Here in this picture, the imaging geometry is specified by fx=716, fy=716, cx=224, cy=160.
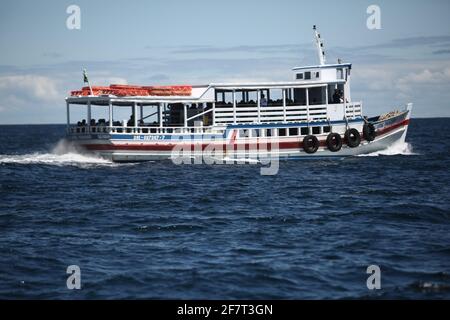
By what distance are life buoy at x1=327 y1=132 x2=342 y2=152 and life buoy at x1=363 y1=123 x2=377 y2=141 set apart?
2.37 m

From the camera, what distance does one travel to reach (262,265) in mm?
21484

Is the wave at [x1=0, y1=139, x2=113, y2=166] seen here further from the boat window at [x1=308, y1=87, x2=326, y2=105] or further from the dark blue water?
the boat window at [x1=308, y1=87, x2=326, y2=105]

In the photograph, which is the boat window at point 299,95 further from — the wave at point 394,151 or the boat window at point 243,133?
the boat window at point 243,133

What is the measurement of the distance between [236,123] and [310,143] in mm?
5584

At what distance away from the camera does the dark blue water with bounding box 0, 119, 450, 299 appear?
774 inches

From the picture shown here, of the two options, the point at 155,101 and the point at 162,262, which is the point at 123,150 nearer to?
the point at 155,101

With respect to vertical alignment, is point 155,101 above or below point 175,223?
above

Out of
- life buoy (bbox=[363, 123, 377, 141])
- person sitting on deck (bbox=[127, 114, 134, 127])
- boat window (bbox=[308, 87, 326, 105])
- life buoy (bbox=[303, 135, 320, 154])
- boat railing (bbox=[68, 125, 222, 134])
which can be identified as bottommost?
life buoy (bbox=[303, 135, 320, 154])

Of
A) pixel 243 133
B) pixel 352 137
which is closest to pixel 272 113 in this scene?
pixel 243 133

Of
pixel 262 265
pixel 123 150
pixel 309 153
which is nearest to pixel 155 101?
pixel 123 150

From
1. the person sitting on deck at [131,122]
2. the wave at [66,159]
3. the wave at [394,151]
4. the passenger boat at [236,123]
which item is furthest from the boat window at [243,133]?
the wave at [394,151]

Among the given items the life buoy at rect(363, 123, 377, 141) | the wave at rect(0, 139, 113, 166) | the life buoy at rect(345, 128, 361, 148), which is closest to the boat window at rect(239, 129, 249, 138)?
the life buoy at rect(345, 128, 361, 148)

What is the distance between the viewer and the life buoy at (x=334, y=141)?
172 feet

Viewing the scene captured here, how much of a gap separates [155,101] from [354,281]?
33.6 metres
